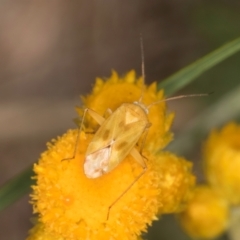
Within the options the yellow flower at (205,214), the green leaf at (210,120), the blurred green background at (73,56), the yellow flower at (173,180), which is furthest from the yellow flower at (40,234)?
the blurred green background at (73,56)

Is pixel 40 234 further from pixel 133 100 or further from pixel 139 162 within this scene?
pixel 133 100

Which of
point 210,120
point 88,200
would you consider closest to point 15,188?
point 88,200

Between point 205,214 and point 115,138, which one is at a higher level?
point 115,138

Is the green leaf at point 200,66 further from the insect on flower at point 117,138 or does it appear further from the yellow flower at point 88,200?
the yellow flower at point 88,200

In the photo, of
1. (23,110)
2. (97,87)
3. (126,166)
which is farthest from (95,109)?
(23,110)

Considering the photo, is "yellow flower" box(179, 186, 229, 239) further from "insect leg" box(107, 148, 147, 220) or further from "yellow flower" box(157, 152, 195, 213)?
"insect leg" box(107, 148, 147, 220)

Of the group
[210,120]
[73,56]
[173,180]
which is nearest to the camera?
[173,180]

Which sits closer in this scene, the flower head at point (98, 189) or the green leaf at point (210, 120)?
the flower head at point (98, 189)
